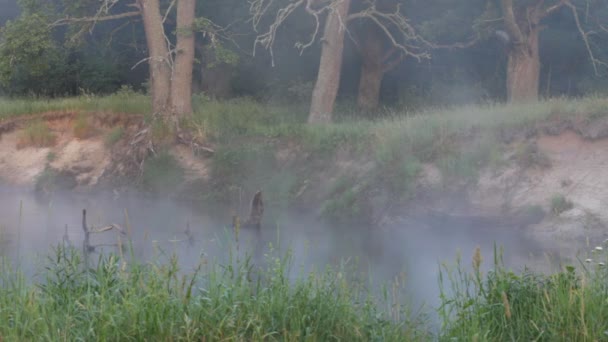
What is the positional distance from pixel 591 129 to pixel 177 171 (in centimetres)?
1216

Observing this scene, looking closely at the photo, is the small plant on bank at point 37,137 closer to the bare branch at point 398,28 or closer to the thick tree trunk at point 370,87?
the thick tree trunk at point 370,87

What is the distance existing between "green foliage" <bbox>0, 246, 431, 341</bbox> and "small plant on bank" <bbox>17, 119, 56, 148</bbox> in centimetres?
2132

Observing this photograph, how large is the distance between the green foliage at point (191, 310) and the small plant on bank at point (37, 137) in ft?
70.0

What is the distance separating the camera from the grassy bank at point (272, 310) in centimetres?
766

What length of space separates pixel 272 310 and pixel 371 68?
22875mm

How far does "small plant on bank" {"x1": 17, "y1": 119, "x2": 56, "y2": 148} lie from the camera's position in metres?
29.4

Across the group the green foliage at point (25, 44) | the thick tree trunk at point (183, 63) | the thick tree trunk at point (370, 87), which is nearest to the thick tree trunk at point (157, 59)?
the thick tree trunk at point (183, 63)

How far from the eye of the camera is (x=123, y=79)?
119 feet

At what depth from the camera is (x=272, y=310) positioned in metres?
8.20

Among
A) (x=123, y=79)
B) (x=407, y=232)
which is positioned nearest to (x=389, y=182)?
(x=407, y=232)

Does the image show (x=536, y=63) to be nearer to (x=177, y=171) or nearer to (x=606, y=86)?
(x=606, y=86)

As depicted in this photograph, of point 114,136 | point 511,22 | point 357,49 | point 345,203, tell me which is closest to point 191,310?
point 345,203

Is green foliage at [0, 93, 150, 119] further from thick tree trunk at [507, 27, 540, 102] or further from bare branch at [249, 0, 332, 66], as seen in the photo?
thick tree trunk at [507, 27, 540, 102]

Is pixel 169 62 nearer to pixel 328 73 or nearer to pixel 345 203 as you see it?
pixel 328 73
